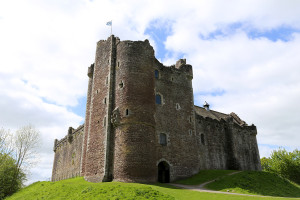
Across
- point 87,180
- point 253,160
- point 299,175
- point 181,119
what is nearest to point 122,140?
point 87,180

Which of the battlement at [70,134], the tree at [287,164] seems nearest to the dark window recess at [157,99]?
the battlement at [70,134]

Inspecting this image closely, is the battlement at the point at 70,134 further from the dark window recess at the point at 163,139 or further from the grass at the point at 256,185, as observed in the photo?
the grass at the point at 256,185

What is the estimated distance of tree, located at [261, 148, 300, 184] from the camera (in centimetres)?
4141

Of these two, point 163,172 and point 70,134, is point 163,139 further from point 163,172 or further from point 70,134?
point 70,134

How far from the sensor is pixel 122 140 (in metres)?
24.3

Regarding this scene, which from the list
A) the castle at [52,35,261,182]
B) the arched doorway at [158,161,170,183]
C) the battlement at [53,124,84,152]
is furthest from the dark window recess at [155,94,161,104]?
the battlement at [53,124,84,152]

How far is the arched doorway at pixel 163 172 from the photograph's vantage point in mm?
27359

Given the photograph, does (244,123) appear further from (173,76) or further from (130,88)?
(130,88)

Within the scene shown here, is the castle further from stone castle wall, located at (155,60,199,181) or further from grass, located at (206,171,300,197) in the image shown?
grass, located at (206,171,300,197)

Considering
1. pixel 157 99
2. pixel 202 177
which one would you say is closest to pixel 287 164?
pixel 202 177

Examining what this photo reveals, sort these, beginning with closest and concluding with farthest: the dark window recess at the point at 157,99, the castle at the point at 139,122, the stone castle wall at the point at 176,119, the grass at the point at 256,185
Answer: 1. the grass at the point at 256,185
2. the castle at the point at 139,122
3. the stone castle wall at the point at 176,119
4. the dark window recess at the point at 157,99

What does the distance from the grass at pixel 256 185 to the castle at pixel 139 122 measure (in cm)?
531

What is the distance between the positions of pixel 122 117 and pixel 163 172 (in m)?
8.07

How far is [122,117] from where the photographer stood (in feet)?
82.3
